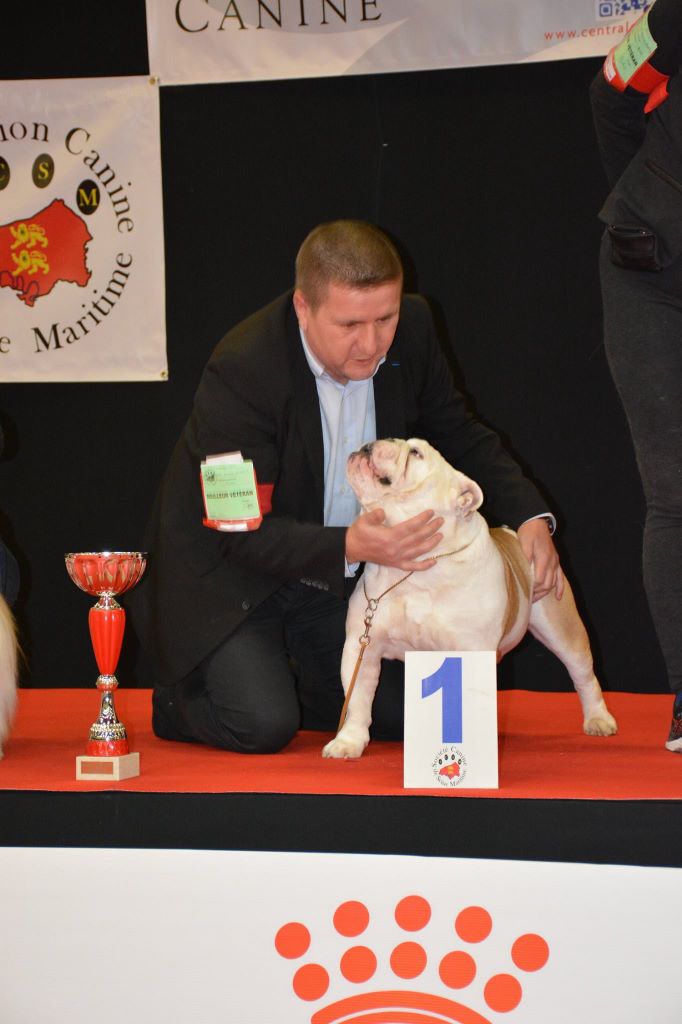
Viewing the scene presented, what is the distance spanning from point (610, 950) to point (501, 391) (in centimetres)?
287

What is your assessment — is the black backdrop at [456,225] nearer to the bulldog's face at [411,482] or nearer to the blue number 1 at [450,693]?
the bulldog's face at [411,482]

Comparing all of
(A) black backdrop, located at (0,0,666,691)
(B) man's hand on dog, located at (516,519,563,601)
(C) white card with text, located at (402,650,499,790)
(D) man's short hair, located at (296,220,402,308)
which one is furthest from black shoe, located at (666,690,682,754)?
(A) black backdrop, located at (0,0,666,691)

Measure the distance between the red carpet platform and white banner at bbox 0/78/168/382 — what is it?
5.38ft

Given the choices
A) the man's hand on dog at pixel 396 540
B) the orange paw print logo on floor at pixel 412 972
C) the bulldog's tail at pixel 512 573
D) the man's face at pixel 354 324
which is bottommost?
the orange paw print logo on floor at pixel 412 972

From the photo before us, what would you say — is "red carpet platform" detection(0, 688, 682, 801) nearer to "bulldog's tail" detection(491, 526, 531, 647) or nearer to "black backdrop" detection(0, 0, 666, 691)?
"bulldog's tail" detection(491, 526, 531, 647)

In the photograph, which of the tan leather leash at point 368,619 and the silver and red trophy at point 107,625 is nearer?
the silver and red trophy at point 107,625

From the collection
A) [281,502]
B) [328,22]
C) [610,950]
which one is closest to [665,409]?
[281,502]

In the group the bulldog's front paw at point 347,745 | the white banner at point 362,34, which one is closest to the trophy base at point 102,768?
the bulldog's front paw at point 347,745

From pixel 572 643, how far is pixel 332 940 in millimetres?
1336

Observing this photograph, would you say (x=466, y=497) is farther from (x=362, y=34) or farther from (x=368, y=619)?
(x=362, y=34)

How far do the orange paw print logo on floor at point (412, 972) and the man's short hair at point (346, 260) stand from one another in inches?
56.7

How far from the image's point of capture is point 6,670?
276 centimetres

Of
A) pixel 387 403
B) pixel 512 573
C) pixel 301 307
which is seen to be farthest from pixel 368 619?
pixel 301 307

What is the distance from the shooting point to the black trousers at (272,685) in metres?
2.92
